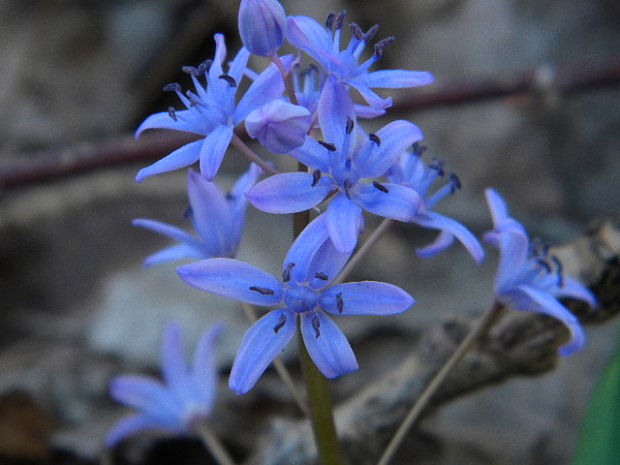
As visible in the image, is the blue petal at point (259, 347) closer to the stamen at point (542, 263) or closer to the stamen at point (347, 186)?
the stamen at point (347, 186)

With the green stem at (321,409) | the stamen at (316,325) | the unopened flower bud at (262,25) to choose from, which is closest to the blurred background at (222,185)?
the green stem at (321,409)

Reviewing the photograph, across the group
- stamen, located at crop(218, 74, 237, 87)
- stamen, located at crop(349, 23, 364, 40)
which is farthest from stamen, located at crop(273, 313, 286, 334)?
stamen, located at crop(349, 23, 364, 40)

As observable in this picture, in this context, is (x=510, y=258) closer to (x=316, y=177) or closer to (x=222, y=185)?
(x=316, y=177)

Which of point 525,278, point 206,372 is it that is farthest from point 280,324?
point 206,372

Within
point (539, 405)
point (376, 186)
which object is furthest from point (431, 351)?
point (376, 186)

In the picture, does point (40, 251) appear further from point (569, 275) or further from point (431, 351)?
point (569, 275)

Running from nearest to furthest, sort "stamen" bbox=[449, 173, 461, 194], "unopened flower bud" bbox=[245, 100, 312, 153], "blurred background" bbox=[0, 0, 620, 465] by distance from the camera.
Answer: "unopened flower bud" bbox=[245, 100, 312, 153]
"stamen" bbox=[449, 173, 461, 194]
"blurred background" bbox=[0, 0, 620, 465]

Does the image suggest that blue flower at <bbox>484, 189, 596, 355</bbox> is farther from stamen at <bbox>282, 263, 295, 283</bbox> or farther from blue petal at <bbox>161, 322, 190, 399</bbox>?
blue petal at <bbox>161, 322, 190, 399</bbox>
